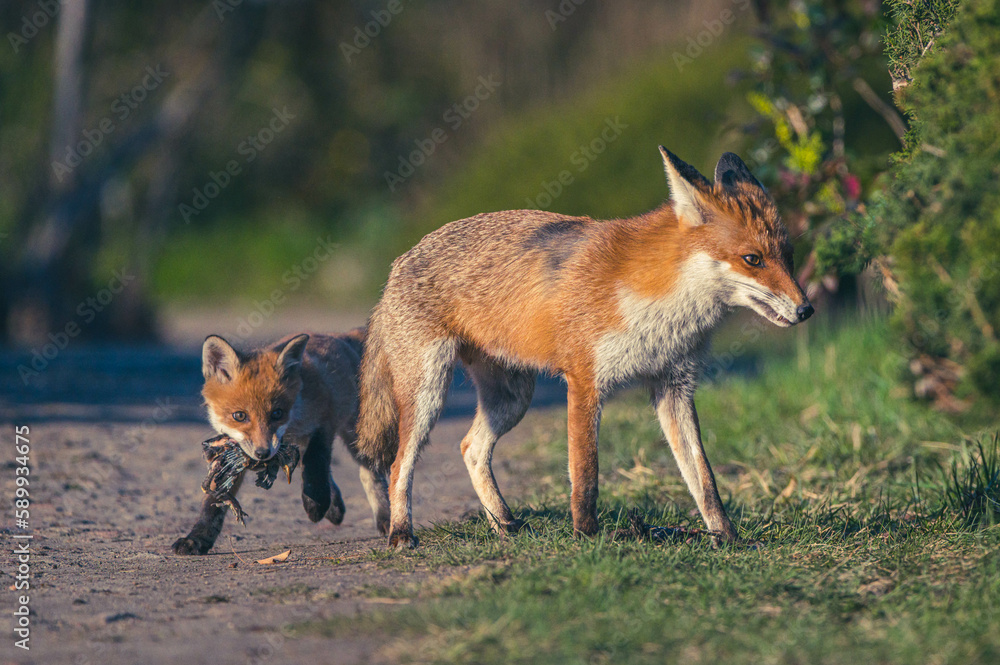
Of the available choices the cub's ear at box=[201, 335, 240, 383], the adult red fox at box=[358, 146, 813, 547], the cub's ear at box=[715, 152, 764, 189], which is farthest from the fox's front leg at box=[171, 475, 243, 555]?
the cub's ear at box=[715, 152, 764, 189]

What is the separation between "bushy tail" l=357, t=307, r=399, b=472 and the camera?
18.1ft

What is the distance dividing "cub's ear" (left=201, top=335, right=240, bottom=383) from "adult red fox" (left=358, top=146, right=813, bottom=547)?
2.48 feet

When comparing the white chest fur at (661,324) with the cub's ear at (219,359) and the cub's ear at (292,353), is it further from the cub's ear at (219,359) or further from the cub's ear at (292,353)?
the cub's ear at (219,359)

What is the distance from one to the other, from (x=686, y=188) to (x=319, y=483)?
2521mm

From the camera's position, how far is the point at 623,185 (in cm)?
1430

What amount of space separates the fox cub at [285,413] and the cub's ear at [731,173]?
97.7 inches

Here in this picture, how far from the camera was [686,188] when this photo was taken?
15.9 feet

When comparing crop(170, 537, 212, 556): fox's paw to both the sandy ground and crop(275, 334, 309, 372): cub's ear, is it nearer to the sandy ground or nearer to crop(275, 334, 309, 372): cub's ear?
the sandy ground

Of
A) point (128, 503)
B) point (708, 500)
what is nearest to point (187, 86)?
point (128, 503)

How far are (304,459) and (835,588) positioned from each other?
298 cm

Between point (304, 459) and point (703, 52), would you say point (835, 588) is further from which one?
point (703, 52)

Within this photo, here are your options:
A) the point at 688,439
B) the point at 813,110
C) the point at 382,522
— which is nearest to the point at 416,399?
the point at 382,522

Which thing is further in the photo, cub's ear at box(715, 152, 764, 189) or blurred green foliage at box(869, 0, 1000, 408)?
cub's ear at box(715, 152, 764, 189)

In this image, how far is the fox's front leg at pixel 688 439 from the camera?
497cm
